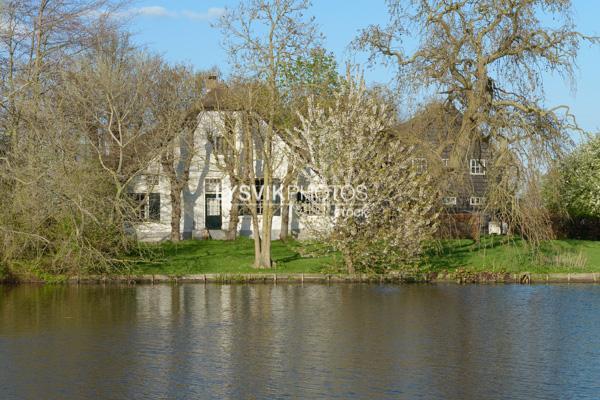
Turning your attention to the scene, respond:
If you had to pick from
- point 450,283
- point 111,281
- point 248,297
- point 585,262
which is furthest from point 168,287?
point 585,262

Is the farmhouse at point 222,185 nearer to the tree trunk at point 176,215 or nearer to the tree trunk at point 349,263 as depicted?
the tree trunk at point 176,215

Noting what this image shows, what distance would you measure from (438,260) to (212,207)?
1408 cm

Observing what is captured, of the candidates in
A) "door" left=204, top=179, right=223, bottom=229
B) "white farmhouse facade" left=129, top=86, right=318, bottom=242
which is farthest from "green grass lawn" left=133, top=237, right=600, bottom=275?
"door" left=204, top=179, right=223, bottom=229

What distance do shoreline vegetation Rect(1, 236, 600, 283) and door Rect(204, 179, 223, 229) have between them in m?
7.98

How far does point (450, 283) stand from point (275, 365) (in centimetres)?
1394

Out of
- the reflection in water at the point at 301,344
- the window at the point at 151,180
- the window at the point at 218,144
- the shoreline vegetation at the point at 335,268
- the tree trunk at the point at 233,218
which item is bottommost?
the reflection in water at the point at 301,344

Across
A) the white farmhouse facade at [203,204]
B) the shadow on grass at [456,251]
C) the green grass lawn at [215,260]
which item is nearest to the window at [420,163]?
the shadow on grass at [456,251]

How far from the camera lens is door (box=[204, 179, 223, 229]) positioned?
39875mm

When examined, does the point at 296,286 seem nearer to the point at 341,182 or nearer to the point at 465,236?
the point at 341,182

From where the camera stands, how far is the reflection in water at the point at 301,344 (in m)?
11.8

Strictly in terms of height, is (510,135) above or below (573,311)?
above

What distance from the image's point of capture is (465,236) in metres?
36.3

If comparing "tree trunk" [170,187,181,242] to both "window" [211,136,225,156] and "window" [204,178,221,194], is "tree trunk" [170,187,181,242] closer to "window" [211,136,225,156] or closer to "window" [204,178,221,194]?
"window" [204,178,221,194]

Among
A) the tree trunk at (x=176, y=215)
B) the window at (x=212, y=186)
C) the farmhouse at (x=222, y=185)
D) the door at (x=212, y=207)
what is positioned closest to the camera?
A: the farmhouse at (x=222, y=185)
